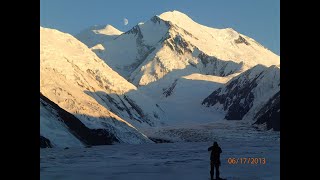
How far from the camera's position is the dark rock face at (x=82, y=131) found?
93.7 m

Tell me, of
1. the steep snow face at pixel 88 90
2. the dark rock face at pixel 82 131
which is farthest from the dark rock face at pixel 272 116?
the dark rock face at pixel 82 131

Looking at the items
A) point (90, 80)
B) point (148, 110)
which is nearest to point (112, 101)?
point (90, 80)

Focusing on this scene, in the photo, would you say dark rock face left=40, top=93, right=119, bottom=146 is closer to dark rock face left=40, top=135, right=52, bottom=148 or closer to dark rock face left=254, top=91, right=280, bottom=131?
dark rock face left=40, top=135, right=52, bottom=148

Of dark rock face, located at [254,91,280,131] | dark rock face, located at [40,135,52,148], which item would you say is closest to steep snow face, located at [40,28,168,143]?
dark rock face, located at [40,135,52,148]

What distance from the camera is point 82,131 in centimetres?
9762

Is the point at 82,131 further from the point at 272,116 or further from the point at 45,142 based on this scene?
the point at 272,116

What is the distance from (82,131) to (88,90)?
4333cm

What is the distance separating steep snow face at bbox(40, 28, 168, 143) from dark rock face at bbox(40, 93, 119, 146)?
1889mm

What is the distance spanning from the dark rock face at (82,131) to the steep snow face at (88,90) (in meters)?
1.89

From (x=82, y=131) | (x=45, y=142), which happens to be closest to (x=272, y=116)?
(x=82, y=131)
